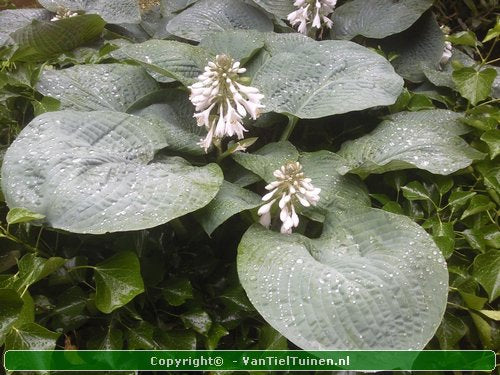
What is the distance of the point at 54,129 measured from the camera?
0.94 m

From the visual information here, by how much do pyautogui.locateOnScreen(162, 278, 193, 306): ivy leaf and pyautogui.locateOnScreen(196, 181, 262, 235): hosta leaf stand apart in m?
0.15

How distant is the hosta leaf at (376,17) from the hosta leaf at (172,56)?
574mm

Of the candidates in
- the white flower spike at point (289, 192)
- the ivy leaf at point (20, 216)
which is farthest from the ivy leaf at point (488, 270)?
the ivy leaf at point (20, 216)

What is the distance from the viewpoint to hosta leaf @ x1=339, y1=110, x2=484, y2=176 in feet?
3.43

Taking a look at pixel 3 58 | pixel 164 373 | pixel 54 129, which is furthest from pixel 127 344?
pixel 3 58

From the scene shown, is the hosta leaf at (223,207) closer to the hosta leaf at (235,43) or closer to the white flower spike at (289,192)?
the white flower spike at (289,192)

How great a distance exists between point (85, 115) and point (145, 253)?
12.4 inches

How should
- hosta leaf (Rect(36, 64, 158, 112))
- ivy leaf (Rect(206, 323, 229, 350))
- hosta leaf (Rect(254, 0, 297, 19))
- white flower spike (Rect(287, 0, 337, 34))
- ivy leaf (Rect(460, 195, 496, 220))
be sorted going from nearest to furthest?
ivy leaf (Rect(206, 323, 229, 350)) → ivy leaf (Rect(460, 195, 496, 220)) → hosta leaf (Rect(36, 64, 158, 112)) → white flower spike (Rect(287, 0, 337, 34)) → hosta leaf (Rect(254, 0, 297, 19))

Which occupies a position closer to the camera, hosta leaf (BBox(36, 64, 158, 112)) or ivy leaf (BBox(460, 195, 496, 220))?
ivy leaf (BBox(460, 195, 496, 220))

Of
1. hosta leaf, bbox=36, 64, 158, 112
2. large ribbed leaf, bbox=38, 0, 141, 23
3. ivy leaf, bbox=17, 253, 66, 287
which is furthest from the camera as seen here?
large ribbed leaf, bbox=38, 0, 141, 23

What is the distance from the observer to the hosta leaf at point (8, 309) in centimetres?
78

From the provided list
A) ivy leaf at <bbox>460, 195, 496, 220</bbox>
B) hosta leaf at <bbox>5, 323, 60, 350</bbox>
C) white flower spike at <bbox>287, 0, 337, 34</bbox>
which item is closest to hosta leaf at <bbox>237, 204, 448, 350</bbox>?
ivy leaf at <bbox>460, 195, 496, 220</bbox>

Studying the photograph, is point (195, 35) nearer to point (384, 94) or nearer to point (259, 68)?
point (259, 68)

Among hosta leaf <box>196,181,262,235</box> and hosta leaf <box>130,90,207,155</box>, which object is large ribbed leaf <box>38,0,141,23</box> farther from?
hosta leaf <box>196,181,262,235</box>
